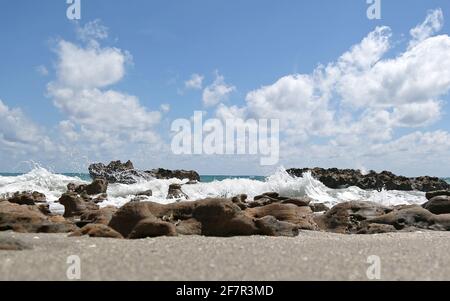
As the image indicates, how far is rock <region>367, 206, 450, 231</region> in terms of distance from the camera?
10.8m

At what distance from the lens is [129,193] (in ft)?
84.5

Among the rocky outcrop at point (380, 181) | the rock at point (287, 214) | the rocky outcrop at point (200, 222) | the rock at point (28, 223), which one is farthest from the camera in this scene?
the rocky outcrop at point (380, 181)

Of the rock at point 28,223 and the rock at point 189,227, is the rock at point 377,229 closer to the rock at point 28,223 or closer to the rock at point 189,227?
the rock at point 189,227

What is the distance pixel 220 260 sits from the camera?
552 cm

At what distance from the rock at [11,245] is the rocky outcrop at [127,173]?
29103 millimetres

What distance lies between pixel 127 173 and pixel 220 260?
31.8 metres

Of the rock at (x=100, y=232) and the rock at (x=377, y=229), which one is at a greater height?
the rock at (x=100, y=232)

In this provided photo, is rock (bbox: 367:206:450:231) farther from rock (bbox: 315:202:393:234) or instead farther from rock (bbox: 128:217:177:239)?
rock (bbox: 128:217:177:239)

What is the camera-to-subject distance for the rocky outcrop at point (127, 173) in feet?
118

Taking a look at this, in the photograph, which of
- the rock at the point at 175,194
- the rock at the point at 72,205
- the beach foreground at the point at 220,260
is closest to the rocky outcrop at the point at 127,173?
the rock at the point at 175,194

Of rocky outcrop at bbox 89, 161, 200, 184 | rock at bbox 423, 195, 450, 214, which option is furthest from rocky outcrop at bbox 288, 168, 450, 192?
rock at bbox 423, 195, 450, 214

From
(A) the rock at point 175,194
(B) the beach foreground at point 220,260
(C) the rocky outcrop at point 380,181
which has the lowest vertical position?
(B) the beach foreground at point 220,260

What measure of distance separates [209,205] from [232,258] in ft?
11.6
